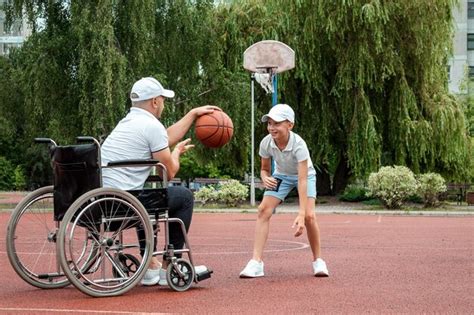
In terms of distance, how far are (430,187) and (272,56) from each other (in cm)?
735

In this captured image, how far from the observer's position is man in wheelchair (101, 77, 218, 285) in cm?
775

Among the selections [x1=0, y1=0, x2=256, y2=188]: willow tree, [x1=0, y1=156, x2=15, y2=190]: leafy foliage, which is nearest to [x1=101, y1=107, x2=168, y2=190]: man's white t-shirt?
[x1=0, y1=0, x2=256, y2=188]: willow tree

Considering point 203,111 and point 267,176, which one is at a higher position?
point 203,111

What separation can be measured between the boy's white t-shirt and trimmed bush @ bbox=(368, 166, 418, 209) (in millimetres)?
22387

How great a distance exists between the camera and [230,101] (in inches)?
1367

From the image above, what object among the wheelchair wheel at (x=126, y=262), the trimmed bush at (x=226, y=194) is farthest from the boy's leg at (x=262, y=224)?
the trimmed bush at (x=226, y=194)

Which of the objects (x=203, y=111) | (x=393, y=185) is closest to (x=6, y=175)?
(x=393, y=185)

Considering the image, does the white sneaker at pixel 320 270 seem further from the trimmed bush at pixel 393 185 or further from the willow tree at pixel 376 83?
the willow tree at pixel 376 83

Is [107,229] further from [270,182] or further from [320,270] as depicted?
[320,270]

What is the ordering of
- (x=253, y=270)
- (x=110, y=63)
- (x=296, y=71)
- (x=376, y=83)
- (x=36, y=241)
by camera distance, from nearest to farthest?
1. (x=36, y=241)
2. (x=253, y=270)
3. (x=110, y=63)
4. (x=376, y=83)
5. (x=296, y=71)

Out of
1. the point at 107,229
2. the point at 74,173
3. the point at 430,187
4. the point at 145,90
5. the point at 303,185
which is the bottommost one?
the point at 430,187

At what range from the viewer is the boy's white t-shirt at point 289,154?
8914mm

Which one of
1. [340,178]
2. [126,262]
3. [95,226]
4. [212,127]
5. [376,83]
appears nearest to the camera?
[95,226]

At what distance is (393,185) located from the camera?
31.5 meters
